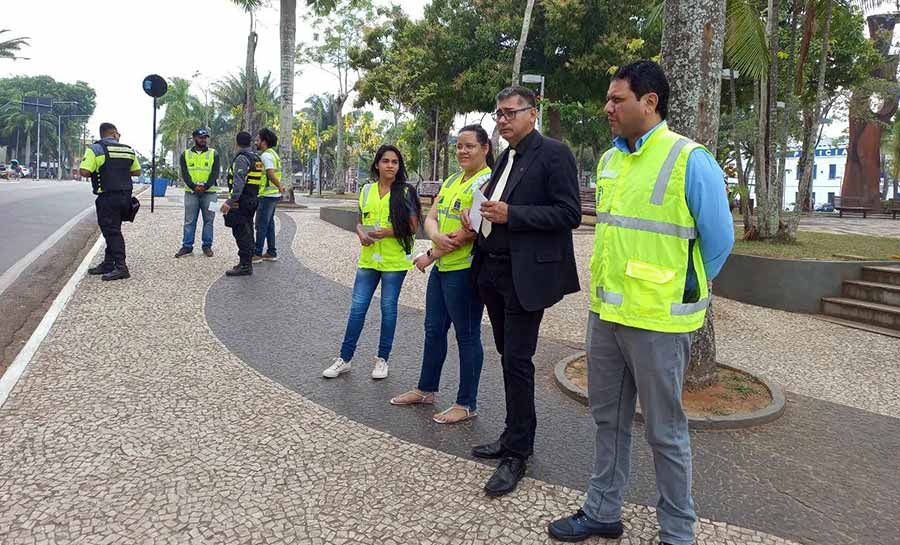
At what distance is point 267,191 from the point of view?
9.12 metres

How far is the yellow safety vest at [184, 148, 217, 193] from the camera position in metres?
9.26

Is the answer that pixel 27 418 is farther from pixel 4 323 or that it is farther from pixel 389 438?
pixel 4 323

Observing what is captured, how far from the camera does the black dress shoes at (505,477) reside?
3.12 metres

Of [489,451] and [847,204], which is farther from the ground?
[847,204]

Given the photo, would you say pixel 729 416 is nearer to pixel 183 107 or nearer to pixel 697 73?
pixel 697 73

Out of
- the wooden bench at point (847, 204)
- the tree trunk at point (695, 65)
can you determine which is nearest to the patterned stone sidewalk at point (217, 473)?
the tree trunk at point (695, 65)

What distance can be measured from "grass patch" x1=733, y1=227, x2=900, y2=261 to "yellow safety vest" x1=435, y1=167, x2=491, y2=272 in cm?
658

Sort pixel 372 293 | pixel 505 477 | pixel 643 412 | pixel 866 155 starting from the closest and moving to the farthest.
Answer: pixel 643 412 → pixel 505 477 → pixel 372 293 → pixel 866 155

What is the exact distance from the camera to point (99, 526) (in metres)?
2.75

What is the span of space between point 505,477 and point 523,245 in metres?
1.12

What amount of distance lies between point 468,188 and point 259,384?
2.11m

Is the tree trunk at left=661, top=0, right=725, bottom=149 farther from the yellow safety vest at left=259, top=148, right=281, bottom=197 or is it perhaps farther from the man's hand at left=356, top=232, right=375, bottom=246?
the yellow safety vest at left=259, top=148, right=281, bottom=197

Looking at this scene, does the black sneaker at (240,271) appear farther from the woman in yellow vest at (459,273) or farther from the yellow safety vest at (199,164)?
the woman in yellow vest at (459,273)

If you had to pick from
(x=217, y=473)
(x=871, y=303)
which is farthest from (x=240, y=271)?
(x=871, y=303)
